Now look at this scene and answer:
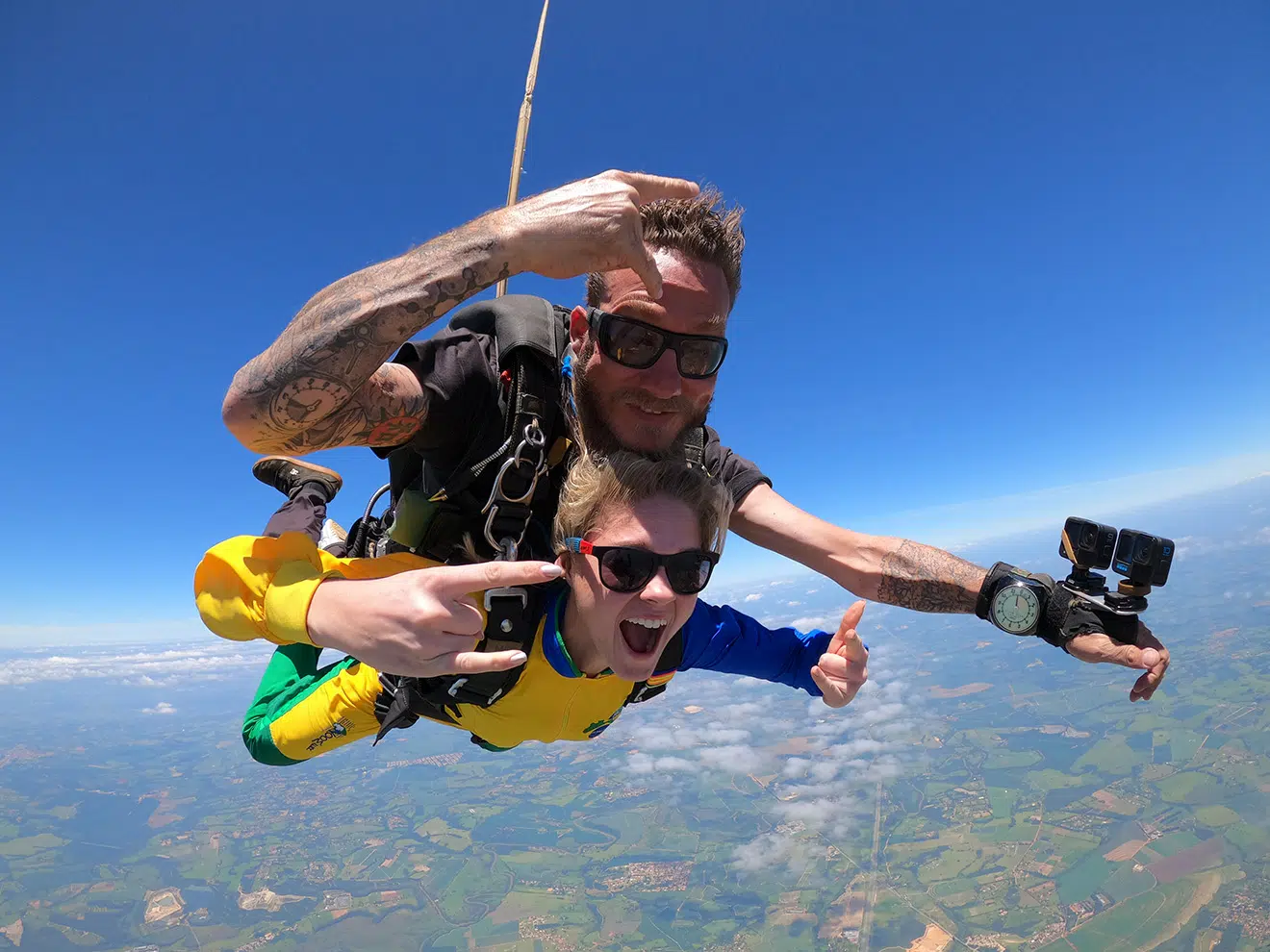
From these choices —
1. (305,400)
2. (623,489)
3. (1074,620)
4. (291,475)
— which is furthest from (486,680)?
(291,475)

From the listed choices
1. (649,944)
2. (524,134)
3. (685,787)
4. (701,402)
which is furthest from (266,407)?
(685,787)

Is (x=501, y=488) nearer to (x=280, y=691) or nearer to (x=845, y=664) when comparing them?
(x=845, y=664)

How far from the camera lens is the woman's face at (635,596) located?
73.8 inches

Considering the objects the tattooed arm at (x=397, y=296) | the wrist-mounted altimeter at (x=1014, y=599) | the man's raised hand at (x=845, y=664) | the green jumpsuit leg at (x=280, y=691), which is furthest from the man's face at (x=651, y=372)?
the green jumpsuit leg at (x=280, y=691)

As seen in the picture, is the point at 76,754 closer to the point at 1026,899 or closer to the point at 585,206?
the point at 1026,899

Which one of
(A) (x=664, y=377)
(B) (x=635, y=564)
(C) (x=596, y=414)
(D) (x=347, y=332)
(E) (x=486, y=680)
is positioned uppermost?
(A) (x=664, y=377)

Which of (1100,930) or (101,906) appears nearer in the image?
(1100,930)

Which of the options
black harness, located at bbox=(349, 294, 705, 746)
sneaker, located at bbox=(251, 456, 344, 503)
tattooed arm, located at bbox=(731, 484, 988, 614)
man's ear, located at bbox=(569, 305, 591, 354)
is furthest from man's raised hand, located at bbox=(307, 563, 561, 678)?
sneaker, located at bbox=(251, 456, 344, 503)

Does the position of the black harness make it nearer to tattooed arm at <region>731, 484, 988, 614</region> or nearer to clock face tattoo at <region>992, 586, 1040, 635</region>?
tattooed arm at <region>731, 484, 988, 614</region>

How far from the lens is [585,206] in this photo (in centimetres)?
128

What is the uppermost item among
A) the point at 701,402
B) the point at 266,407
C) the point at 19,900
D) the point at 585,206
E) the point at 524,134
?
the point at 524,134

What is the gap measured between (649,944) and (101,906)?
46640 mm

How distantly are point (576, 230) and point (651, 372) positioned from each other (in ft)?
2.33

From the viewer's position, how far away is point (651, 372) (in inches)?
75.4
